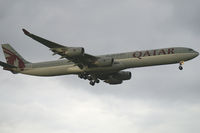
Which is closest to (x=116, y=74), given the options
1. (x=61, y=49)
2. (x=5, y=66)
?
(x=61, y=49)

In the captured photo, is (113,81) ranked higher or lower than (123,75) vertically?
lower

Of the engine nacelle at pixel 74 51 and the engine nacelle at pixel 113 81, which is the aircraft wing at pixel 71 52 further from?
the engine nacelle at pixel 113 81

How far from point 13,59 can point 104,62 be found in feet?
61.2

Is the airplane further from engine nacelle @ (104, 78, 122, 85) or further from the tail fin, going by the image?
engine nacelle @ (104, 78, 122, 85)

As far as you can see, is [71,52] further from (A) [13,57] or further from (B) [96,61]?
(A) [13,57]

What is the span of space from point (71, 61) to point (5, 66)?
38.6ft

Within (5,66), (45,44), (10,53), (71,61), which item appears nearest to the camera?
(45,44)

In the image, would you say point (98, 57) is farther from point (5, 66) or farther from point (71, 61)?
point (5, 66)

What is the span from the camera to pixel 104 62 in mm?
63062

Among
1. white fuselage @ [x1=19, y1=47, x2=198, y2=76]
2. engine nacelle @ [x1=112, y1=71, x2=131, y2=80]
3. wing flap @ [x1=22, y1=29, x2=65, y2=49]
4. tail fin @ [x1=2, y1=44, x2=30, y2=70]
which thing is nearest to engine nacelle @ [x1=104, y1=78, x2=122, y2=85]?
engine nacelle @ [x1=112, y1=71, x2=131, y2=80]

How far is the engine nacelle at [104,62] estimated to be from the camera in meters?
62.7

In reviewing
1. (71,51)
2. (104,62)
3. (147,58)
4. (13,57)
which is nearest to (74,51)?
(71,51)

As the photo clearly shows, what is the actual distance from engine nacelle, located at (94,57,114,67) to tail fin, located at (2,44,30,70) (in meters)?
14.6

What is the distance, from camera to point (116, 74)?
233 feet
